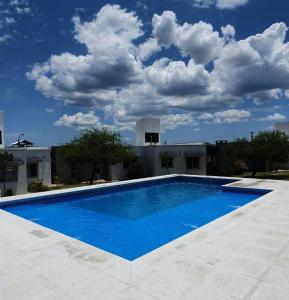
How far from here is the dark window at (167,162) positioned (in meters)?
28.5

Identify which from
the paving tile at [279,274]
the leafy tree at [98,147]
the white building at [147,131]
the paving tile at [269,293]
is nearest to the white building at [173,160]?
the white building at [147,131]

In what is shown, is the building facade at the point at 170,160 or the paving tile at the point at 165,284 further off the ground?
the building facade at the point at 170,160

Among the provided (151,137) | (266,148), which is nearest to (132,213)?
(266,148)

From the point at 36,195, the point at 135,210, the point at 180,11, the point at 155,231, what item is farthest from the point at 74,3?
the point at 155,231

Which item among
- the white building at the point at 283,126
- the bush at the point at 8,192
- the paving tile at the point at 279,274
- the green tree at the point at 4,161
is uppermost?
the white building at the point at 283,126

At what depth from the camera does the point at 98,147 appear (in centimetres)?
2197

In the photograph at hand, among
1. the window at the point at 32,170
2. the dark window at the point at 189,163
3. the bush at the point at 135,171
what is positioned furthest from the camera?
the dark window at the point at 189,163

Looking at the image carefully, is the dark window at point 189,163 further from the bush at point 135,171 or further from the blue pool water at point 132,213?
the blue pool water at point 132,213

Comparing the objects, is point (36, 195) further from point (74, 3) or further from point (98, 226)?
point (74, 3)

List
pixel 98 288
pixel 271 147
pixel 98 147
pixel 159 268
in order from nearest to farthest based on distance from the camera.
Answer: pixel 98 288 → pixel 159 268 → pixel 98 147 → pixel 271 147

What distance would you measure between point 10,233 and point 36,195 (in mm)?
6069

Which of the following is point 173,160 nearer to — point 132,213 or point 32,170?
point 32,170

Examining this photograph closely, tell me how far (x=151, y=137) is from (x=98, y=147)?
13.7 m

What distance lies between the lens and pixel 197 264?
4.82m
